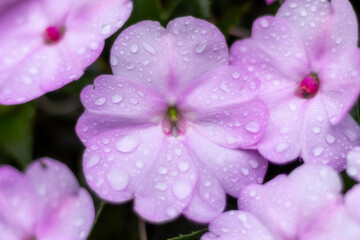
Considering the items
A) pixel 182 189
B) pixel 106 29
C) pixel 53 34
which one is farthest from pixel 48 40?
pixel 182 189

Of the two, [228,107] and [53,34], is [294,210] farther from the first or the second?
[53,34]

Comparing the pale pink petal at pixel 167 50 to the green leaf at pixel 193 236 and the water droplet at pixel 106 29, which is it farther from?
the green leaf at pixel 193 236

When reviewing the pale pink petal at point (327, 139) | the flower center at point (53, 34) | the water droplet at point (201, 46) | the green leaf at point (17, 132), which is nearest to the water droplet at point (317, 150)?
the pale pink petal at point (327, 139)

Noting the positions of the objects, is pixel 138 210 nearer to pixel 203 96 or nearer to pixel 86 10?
pixel 203 96

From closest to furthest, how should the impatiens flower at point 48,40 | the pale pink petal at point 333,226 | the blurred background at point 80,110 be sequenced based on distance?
1. the pale pink petal at point 333,226
2. the impatiens flower at point 48,40
3. the blurred background at point 80,110

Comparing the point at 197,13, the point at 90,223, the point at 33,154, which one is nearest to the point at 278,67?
the point at 197,13

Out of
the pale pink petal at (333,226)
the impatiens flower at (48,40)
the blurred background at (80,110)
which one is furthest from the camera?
the blurred background at (80,110)

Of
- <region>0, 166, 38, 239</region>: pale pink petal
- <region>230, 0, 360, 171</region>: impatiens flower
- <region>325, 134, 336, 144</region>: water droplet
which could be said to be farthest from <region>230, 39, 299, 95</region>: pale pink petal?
<region>0, 166, 38, 239</region>: pale pink petal
